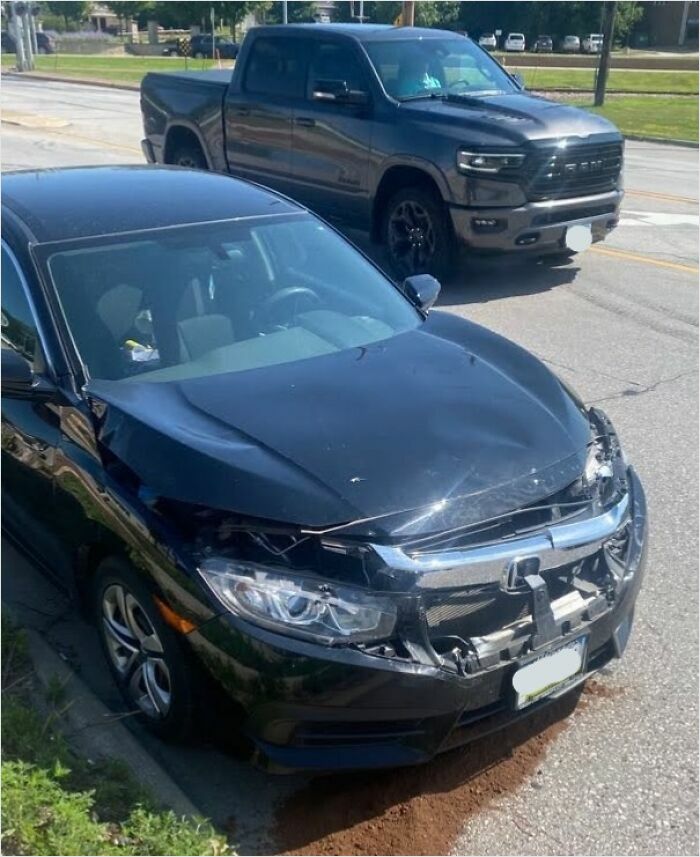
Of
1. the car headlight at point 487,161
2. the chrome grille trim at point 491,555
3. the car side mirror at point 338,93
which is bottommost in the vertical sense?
the chrome grille trim at point 491,555

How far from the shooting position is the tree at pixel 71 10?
68.8 metres

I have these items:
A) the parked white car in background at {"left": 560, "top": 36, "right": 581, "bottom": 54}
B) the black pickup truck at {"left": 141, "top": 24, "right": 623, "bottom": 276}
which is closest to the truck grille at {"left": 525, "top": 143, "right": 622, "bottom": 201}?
the black pickup truck at {"left": 141, "top": 24, "right": 623, "bottom": 276}

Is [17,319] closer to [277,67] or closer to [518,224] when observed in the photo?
[518,224]

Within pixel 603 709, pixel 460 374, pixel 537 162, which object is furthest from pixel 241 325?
pixel 537 162

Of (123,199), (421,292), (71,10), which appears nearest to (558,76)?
(421,292)

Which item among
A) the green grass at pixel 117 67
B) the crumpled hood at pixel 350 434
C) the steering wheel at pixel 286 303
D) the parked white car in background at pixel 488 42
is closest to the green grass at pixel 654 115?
the parked white car in background at pixel 488 42

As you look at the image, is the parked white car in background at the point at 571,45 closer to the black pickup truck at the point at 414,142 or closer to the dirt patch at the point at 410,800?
the black pickup truck at the point at 414,142

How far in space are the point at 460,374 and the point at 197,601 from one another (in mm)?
1451

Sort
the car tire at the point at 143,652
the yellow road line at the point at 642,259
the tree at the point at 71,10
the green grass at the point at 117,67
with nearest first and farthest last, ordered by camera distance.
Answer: the car tire at the point at 143,652
the yellow road line at the point at 642,259
the green grass at the point at 117,67
the tree at the point at 71,10

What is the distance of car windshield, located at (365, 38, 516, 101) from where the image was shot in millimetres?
9523

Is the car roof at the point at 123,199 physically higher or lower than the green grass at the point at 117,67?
higher

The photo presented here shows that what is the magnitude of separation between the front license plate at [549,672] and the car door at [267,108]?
25.9ft

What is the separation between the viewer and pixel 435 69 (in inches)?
384

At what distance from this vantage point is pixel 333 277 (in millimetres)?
4672
